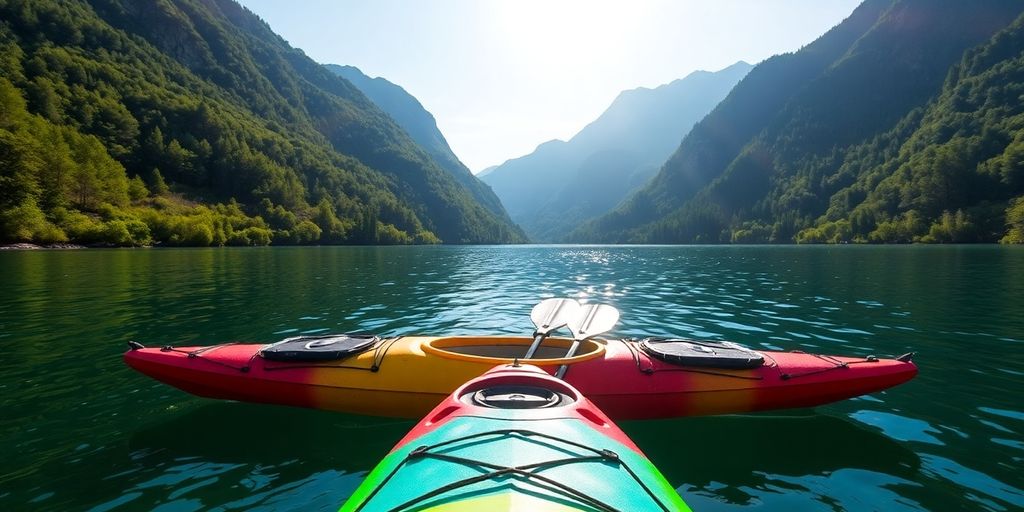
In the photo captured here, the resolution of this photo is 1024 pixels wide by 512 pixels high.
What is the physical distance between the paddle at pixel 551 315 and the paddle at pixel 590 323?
16 centimetres

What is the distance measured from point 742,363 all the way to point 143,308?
64.3 ft

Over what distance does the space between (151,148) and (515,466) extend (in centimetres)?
13746

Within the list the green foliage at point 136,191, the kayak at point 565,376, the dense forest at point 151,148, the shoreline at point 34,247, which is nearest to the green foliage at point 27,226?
the dense forest at point 151,148

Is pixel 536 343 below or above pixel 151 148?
below

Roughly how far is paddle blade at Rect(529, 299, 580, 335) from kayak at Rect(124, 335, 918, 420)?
4.33 feet

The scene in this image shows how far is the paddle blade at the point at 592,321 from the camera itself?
8.28m

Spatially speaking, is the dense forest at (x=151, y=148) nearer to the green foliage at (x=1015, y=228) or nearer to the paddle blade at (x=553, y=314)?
the paddle blade at (x=553, y=314)

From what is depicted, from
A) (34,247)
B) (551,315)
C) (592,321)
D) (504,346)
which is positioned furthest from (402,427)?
(34,247)

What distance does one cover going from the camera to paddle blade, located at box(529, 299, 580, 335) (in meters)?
8.50

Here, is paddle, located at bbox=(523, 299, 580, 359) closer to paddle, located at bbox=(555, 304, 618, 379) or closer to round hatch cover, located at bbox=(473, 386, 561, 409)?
paddle, located at bbox=(555, 304, 618, 379)

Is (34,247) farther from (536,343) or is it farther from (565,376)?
(565,376)

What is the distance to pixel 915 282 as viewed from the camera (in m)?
24.7

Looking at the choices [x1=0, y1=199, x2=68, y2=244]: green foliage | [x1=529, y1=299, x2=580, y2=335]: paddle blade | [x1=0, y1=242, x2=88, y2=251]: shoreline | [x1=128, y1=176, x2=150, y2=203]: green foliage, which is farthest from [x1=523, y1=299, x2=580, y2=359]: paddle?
[x1=128, y1=176, x2=150, y2=203]: green foliage

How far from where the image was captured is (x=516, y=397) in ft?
17.0
